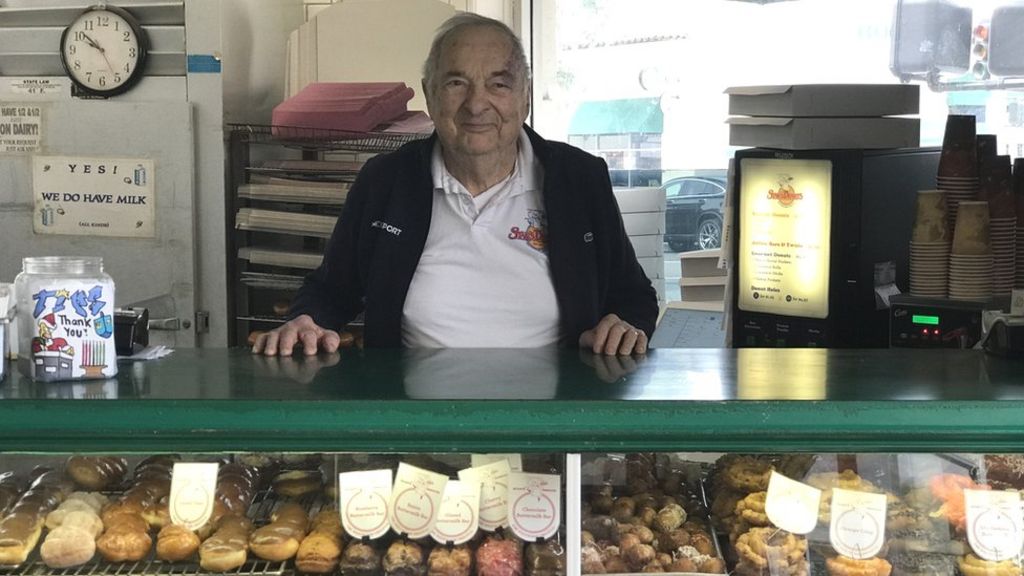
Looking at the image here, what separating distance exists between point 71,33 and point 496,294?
196 centimetres

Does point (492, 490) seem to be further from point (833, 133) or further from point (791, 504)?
point (833, 133)

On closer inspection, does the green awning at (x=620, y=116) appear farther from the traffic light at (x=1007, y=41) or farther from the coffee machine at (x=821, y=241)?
the coffee machine at (x=821, y=241)

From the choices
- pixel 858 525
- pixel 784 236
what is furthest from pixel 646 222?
pixel 858 525

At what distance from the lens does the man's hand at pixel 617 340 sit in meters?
2.29

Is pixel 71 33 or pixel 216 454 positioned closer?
pixel 216 454

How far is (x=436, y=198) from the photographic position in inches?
112

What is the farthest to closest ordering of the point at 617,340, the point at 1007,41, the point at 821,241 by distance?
1. the point at 1007,41
2. the point at 821,241
3. the point at 617,340

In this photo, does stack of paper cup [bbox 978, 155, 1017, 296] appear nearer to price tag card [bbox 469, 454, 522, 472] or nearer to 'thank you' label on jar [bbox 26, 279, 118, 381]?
price tag card [bbox 469, 454, 522, 472]

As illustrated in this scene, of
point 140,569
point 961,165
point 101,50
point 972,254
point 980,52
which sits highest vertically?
point 980,52

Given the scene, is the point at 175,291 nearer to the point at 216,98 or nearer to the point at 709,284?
the point at 216,98

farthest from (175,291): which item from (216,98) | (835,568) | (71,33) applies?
(835,568)

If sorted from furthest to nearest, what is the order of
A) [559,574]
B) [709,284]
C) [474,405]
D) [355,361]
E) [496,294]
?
1. [709,284]
2. [496,294]
3. [355,361]
4. [559,574]
5. [474,405]

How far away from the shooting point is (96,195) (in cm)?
390

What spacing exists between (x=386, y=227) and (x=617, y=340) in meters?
0.73
